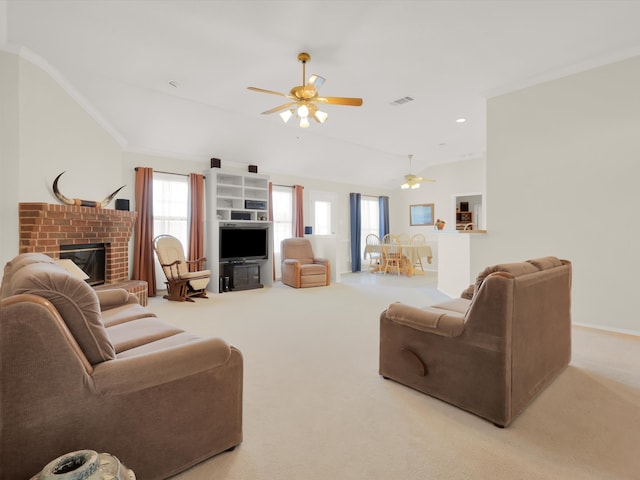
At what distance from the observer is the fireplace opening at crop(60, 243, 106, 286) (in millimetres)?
3950

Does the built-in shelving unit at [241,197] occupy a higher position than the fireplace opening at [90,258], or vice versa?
the built-in shelving unit at [241,197]

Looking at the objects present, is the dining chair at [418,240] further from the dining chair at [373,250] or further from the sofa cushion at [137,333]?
the sofa cushion at [137,333]

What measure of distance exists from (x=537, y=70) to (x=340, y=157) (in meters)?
4.25

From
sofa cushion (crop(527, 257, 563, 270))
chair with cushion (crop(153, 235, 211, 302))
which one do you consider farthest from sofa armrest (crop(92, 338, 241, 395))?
chair with cushion (crop(153, 235, 211, 302))

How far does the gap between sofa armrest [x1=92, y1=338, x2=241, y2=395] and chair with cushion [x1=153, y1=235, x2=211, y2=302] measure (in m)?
3.84

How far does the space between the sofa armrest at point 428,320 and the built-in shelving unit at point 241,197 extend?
15.1ft

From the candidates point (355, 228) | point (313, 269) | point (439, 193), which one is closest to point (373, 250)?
point (355, 228)

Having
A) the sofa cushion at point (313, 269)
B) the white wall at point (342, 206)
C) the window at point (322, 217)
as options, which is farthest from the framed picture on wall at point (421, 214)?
the sofa cushion at point (313, 269)

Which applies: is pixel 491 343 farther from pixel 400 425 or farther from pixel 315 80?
pixel 315 80

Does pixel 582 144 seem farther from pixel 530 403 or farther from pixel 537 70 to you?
pixel 530 403

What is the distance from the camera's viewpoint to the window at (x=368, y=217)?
9.16m

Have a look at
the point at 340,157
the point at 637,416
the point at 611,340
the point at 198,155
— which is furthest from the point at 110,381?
the point at 340,157

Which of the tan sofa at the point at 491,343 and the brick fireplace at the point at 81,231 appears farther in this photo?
the brick fireplace at the point at 81,231

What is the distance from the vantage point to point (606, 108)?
350 cm
